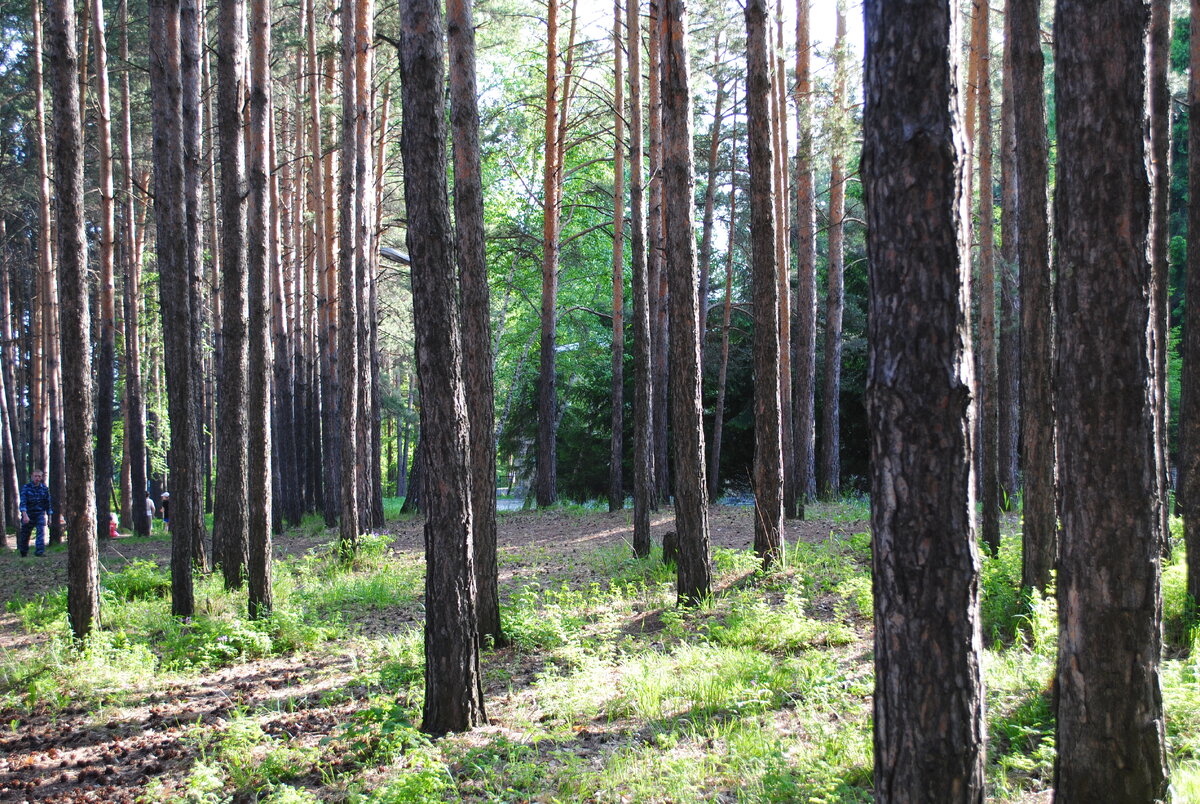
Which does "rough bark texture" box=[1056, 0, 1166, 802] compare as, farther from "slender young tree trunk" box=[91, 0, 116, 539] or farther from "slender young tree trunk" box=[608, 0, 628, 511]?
"slender young tree trunk" box=[91, 0, 116, 539]

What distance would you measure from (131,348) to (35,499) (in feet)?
11.8

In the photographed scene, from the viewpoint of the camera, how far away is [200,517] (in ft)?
38.3

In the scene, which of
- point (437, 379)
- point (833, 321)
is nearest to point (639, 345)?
point (437, 379)

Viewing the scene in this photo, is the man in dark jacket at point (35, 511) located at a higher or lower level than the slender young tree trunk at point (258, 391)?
lower

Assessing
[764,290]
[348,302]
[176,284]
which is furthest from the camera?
[348,302]

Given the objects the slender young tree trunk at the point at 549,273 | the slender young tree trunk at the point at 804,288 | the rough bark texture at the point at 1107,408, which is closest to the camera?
the rough bark texture at the point at 1107,408

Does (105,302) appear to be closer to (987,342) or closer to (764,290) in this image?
(764,290)

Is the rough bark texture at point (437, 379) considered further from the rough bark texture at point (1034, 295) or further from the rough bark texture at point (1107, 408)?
Result: the rough bark texture at point (1034, 295)

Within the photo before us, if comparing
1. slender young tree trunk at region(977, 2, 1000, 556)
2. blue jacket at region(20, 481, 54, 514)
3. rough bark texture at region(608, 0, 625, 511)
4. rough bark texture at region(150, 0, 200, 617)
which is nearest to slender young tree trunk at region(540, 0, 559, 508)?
rough bark texture at region(608, 0, 625, 511)

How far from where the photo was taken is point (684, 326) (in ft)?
27.6

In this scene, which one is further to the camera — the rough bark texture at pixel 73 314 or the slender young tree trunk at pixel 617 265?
the slender young tree trunk at pixel 617 265

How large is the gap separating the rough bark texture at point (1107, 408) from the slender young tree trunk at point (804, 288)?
1119cm

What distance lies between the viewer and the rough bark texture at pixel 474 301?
730 cm

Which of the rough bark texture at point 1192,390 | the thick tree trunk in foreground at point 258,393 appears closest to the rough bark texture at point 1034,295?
the rough bark texture at point 1192,390
